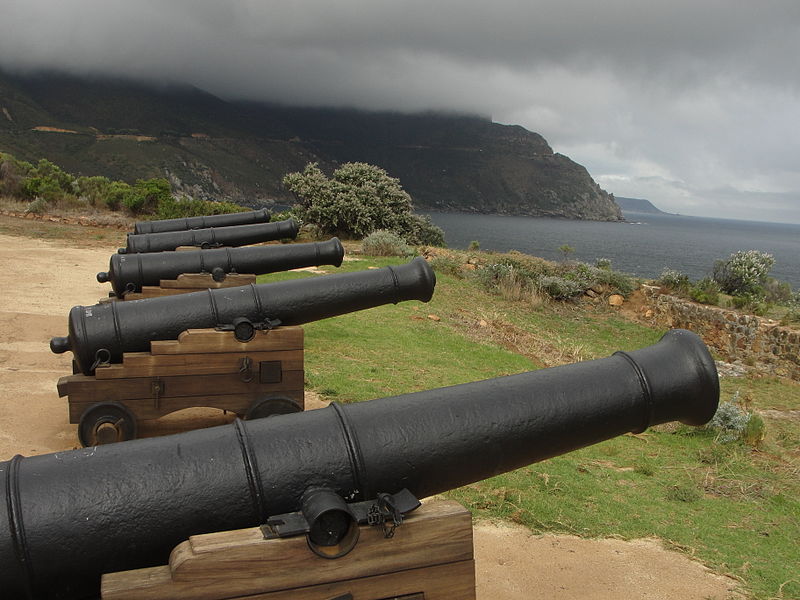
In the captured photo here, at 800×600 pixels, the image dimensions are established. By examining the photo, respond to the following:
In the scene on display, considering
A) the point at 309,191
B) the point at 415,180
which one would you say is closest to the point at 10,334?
the point at 309,191

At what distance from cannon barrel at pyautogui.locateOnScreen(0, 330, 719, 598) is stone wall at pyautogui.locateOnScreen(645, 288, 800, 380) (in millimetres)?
14003

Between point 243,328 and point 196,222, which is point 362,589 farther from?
point 196,222

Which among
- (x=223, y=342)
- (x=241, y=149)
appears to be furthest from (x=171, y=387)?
(x=241, y=149)

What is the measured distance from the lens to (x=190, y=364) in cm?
512

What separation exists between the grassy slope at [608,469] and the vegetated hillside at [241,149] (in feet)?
167

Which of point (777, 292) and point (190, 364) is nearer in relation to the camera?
point (190, 364)

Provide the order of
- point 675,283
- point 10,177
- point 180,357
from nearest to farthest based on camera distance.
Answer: point 180,357
point 675,283
point 10,177

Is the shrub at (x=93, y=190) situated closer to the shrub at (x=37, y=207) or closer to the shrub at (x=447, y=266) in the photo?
the shrub at (x=37, y=207)

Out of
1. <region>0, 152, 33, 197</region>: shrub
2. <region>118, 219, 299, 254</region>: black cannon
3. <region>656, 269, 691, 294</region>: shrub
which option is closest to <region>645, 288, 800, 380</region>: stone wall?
<region>656, 269, 691, 294</region>: shrub

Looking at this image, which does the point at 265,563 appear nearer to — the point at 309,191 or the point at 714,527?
the point at 714,527

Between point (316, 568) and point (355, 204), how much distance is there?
2028cm

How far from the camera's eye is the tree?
22031mm

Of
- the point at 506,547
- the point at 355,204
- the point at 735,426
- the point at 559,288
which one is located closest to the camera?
the point at 506,547

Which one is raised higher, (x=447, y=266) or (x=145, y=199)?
(x=145, y=199)
